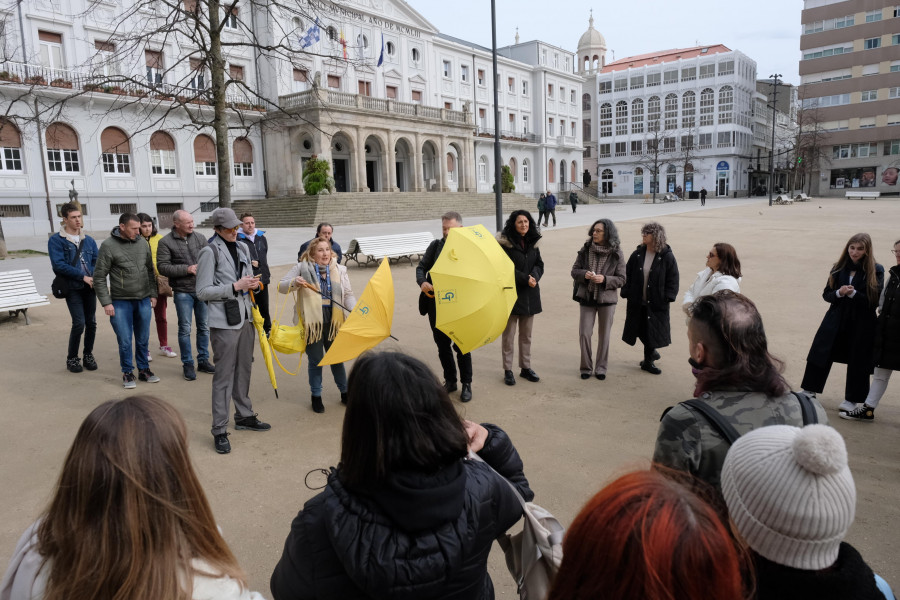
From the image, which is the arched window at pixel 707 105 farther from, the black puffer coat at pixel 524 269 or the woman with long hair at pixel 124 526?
the woman with long hair at pixel 124 526

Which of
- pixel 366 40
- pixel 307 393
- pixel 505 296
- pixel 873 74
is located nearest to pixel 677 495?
pixel 505 296

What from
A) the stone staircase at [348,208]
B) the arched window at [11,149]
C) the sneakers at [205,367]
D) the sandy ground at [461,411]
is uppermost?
the arched window at [11,149]

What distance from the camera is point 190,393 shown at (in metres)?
6.78

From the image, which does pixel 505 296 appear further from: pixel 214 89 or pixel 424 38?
pixel 424 38

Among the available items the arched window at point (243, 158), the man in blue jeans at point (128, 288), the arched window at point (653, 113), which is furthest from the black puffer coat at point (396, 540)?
the arched window at point (653, 113)

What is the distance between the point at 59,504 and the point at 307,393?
5.28 meters

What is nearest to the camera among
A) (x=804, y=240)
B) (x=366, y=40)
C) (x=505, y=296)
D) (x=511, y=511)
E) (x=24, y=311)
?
(x=511, y=511)

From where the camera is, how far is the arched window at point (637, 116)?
261 ft

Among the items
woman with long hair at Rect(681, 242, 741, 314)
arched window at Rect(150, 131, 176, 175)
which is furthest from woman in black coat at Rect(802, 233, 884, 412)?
arched window at Rect(150, 131, 176, 175)

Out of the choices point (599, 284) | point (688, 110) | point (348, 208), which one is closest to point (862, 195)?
point (688, 110)

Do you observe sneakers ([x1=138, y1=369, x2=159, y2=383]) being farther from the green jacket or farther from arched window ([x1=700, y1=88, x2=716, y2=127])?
arched window ([x1=700, y1=88, x2=716, y2=127])

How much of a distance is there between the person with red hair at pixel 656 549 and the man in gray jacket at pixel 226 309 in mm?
4644

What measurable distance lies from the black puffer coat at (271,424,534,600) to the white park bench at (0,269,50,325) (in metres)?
10.5

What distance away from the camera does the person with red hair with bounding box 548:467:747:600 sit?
44.7 inches
